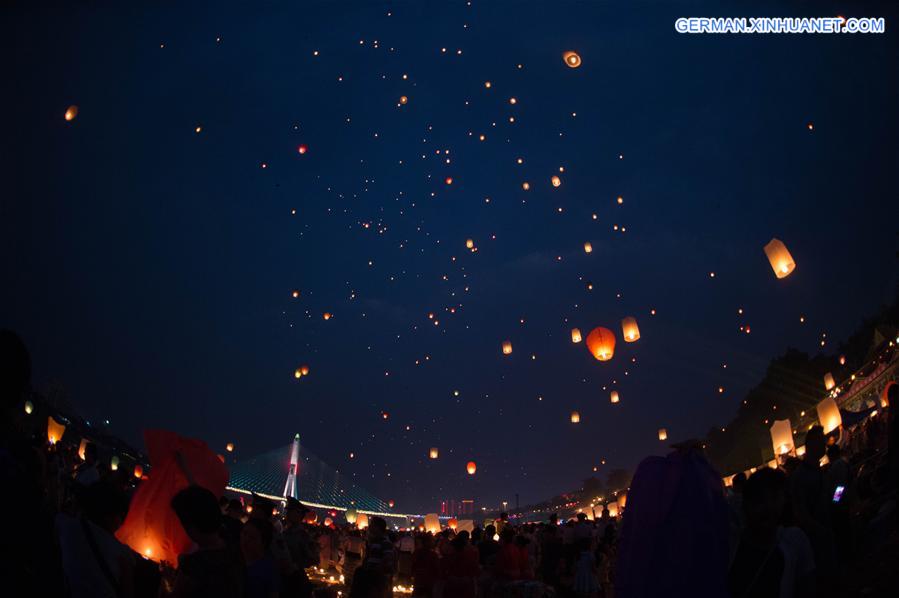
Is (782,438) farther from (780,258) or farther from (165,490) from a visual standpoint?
(165,490)

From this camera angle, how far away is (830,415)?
45.2ft

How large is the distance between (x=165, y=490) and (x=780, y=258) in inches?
367

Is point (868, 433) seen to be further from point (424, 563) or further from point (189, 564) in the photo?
point (189, 564)

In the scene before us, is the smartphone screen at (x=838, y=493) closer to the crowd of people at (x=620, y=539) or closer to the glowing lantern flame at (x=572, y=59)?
the crowd of people at (x=620, y=539)

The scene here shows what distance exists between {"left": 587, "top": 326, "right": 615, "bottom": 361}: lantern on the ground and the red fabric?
8557mm

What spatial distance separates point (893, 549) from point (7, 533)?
4.59 m

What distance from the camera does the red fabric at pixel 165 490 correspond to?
4.60m

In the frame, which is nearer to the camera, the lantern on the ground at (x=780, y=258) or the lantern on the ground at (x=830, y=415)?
the lantern on the ground at (x=780, y=258)

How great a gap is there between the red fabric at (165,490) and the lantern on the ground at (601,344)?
28.1ft

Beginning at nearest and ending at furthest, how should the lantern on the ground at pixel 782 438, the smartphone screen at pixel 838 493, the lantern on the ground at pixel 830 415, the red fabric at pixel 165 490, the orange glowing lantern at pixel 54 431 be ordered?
the red fabric at pixel 165 490 → the smartphone screen at pixel 838 493 → the orange glowing lantern at pixel 54 431 → the lantern on the ground at pixel 830 415 → the lantern on the ground at pixel 782 438

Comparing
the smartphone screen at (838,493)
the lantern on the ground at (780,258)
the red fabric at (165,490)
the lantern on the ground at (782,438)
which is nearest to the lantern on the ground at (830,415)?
the lantern on the ground at (782,438)

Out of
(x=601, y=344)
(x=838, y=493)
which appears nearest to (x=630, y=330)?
(x=601, y=344)

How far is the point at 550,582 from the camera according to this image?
10586 mm

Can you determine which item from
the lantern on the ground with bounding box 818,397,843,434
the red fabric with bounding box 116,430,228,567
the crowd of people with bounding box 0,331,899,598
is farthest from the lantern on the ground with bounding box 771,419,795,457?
the red fabric with bounding box 116,430,228,567
